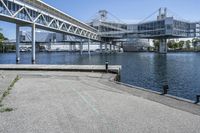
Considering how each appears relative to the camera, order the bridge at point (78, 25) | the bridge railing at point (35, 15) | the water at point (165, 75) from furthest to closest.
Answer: the bridge at point (78, 25) → the bridge railing at point (35, 15) → the water at point (165, 75)

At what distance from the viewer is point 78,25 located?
397 ft

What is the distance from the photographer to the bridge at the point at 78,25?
62219 millimetres

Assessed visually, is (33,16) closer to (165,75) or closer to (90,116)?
(165,75)

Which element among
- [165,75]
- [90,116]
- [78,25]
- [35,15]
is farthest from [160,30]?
[90,116]

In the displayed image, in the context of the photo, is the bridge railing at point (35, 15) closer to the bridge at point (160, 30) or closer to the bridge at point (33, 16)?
the bridge at point (33, 16)

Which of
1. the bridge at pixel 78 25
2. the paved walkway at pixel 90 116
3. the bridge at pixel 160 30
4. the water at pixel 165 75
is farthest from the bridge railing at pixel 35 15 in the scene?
the bridge at pixel 160 30

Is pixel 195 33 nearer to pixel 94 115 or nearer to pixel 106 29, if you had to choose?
pixel 106 29

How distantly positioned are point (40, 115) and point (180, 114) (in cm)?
527

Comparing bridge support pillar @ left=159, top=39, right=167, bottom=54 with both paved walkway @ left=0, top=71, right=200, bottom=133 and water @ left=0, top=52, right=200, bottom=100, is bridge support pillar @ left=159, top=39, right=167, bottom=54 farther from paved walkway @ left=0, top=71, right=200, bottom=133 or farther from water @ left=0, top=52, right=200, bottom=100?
paved walkway @ left=0, top=71, right=200, bottom=133

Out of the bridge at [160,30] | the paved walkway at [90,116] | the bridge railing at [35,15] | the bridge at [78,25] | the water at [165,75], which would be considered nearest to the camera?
the paved walkway at [90,116]

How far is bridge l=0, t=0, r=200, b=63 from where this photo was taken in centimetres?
6222

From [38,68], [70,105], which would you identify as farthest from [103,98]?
[38,68]

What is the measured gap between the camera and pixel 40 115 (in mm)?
9914

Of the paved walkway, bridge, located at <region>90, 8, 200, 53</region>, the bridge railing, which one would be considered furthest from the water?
bridge, located at <region>90, 8, 200, 53</region>
